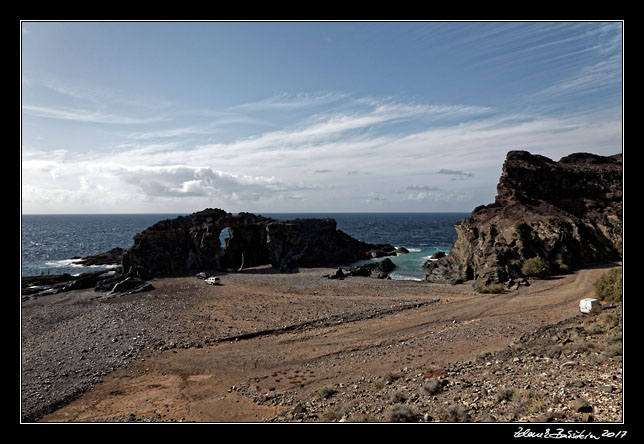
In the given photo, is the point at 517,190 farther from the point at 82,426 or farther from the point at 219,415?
the point at 82,426

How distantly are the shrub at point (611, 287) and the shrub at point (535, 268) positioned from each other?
38.0 feet

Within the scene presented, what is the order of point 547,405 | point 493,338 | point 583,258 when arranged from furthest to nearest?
1. point 583,258
2. point 493,338
3. point 547,405

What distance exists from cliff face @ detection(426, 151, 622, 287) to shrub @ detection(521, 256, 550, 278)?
1.00 m

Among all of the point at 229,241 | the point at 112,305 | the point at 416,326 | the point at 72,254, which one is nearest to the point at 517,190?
the point at 416,326

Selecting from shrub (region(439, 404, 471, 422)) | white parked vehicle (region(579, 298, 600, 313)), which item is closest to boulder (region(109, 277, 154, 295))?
shrub (region(439, 404, 471, 422))

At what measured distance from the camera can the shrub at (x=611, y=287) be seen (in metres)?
22.2

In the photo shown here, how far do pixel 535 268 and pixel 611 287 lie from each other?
44.3ft

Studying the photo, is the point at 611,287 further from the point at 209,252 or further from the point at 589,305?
the point at 209,252

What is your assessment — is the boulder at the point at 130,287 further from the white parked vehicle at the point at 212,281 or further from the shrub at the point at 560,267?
the shrub at the point at 560,267

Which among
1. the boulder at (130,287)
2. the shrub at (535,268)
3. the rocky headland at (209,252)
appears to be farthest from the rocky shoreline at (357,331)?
the shrub at (535,268)

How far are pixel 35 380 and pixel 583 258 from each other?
5274cm

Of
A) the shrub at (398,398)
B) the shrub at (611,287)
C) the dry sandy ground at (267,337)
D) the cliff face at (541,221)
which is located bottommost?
the dry sandy ground at (267,337)

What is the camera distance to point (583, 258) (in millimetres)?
40812

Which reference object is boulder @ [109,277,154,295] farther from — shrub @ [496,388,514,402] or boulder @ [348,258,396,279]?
shrub @ [496,388,514,402]
